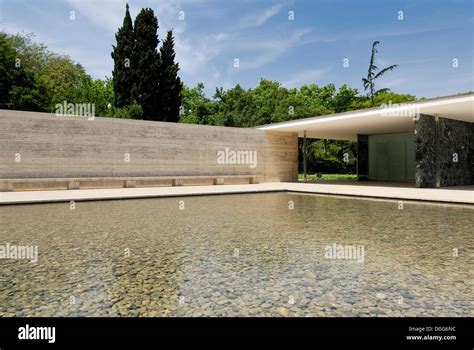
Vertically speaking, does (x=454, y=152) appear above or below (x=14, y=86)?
below

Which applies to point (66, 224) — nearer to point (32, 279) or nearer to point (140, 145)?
point (32, 279)

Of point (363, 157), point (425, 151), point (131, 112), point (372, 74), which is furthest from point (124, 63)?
point (425, 151)

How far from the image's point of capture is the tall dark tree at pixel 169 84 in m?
29.6

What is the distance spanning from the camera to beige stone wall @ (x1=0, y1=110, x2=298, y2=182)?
13.1 metres

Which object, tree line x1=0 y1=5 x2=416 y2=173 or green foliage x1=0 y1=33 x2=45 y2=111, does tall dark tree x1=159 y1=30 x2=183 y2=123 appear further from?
green foliage x1=0 y1=33 x2=45 y2=111

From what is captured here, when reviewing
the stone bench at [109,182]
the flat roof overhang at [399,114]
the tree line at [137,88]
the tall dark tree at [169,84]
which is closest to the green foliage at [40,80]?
the tree line at [137,88]

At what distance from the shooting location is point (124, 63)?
2898cm

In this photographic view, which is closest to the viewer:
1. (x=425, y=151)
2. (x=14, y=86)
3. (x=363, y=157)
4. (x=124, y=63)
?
(x=425, y=151)

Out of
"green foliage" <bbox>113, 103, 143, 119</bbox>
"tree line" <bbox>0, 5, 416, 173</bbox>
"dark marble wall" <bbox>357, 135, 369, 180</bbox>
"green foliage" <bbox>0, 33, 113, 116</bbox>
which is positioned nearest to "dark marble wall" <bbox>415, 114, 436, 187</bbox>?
"dark marble wall" <bbox>357, 135, 369, 180</bbox>

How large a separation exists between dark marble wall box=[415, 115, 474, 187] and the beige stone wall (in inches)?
323

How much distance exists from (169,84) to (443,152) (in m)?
22.4

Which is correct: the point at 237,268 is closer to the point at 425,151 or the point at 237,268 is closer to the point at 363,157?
the point at 425,151

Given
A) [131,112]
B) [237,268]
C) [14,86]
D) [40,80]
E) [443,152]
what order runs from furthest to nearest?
[40,80]
[131,112]
[14,86]
[443,152]
[237,268]
